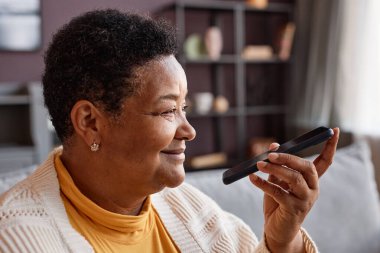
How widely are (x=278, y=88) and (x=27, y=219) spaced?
13.4 ft

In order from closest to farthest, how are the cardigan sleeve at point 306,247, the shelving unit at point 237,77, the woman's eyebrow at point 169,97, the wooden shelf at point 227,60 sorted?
1. the woman's eyebrow at point 169,97
2. the cardigan sleeve at point 306,247
3. the wooden shelf at point 227,60
4. the shelving unit at point 237,77

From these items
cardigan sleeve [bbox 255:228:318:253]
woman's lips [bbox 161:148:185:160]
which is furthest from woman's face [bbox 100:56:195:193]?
cardigan sleeve [bbox 255:228:318:253]

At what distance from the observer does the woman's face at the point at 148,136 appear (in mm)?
954

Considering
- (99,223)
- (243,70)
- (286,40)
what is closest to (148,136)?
(99,223)

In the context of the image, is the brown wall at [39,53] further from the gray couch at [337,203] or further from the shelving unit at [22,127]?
the gray couch at [337,203]

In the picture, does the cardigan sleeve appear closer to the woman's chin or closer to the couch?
the woman's chin

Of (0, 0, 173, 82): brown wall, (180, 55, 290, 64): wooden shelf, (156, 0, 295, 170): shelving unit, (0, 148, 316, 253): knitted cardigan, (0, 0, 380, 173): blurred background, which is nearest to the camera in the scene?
(0, 148, 316, 253): knitted cardigan

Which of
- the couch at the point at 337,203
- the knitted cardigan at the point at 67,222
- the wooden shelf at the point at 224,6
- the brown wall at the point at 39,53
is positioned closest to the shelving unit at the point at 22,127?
the brown wall at the point at 39,53

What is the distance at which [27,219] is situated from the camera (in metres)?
0.88

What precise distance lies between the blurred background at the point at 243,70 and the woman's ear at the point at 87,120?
2.45 metres

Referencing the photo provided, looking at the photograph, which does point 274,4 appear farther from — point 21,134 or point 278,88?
point 21,134

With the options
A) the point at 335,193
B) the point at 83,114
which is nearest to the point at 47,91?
the point at 83,114

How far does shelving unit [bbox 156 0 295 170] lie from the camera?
4.23 meters

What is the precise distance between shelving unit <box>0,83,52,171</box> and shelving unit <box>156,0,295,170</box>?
1.23 meters
